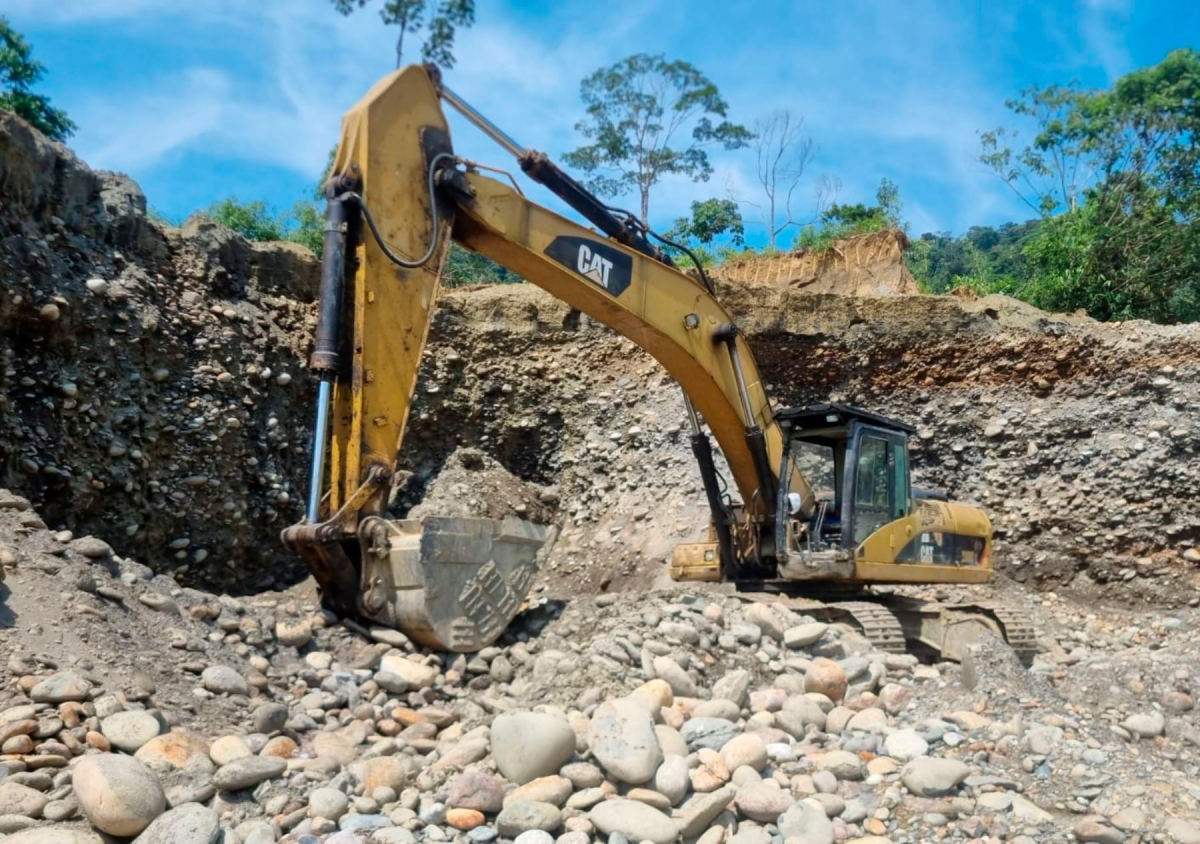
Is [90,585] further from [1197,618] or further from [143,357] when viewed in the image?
[1197,618]

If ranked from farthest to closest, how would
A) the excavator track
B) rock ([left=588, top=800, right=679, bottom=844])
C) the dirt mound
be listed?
the dirt mound
the excavator track
rock ([left=588, top=800, right=679, bottom=844])

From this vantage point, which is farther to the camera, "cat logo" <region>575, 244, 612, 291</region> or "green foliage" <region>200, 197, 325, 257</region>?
"green foliage" <region>200, 197, 325, 257</region>

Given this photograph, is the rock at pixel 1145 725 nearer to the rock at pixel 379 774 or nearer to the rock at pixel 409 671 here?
the rock at pixel 409 671

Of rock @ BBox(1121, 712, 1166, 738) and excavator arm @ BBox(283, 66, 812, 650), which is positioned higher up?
excavator arm @ BBox(283, 66, 812, 650)

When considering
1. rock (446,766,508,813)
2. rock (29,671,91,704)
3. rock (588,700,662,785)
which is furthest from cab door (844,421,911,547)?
rock (29,671,91,704)

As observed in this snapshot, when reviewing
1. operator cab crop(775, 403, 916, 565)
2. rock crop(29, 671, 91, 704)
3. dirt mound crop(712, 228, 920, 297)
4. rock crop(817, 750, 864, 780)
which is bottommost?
rock crop(817, 750, 864, 780)

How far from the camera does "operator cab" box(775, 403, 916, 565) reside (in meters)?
6.82

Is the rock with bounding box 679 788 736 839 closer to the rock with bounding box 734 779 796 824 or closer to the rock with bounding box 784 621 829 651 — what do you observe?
the rock with bounding box 734 779 796 824

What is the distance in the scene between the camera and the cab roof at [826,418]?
6.99m

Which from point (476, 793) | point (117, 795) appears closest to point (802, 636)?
point (476, 793)

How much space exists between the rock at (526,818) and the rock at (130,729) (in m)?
1.42

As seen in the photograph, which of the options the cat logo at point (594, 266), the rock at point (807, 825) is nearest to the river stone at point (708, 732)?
the rock at point (807, 825)

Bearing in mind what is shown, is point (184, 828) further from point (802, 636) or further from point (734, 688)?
point (802, 636)

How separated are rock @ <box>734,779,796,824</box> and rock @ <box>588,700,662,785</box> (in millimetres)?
357
